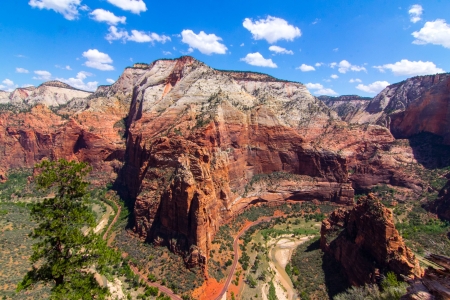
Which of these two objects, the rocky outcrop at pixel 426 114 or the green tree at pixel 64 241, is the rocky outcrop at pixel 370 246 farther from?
the rocky outcrop at pixel 426 114

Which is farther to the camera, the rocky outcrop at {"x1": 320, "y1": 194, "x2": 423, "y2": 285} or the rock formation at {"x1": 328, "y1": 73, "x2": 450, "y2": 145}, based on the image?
the rock formation at {"x1": 328, "y1": 73, "x2": 450, "y2": 145}

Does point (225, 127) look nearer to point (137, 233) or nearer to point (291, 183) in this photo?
point (291, 183)

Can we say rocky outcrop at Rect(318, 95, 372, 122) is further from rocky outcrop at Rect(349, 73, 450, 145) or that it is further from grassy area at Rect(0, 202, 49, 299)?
grassy area at Rect(0, 202, 49, 299)

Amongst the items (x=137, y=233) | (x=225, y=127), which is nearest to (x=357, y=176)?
(x=225, y=127)

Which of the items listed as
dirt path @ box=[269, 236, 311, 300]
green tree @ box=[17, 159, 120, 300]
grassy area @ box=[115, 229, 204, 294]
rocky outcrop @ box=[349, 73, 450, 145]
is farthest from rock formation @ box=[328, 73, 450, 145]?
green tree @ box=[17, 159, 120, 300]

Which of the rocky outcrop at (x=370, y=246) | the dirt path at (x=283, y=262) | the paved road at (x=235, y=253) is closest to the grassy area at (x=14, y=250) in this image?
the paved road at (x=235, y=253)

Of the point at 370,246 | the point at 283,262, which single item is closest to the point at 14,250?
the point at 283,262

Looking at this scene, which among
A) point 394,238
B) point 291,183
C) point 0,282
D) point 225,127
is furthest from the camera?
point 291,183
